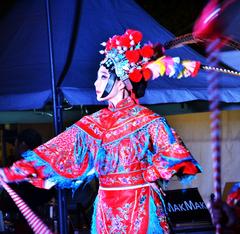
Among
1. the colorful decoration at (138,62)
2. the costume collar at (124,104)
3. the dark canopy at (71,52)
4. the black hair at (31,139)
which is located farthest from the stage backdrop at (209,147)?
the costume collar at (124,104)

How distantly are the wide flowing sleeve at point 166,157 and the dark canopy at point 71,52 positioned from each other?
738 millimetres

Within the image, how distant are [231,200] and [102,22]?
2.20 meters

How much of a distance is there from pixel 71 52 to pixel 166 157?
1.40m

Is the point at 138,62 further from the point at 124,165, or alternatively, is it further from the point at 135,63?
the point at 124,165

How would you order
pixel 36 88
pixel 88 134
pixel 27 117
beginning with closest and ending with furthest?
pixel 88 134
pixel 36 88
pixel 27 117

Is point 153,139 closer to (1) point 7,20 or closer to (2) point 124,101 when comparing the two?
(2) point 124,101

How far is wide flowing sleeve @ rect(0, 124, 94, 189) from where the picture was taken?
9.04 feet

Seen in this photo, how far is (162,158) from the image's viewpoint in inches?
101

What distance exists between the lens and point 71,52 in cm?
360

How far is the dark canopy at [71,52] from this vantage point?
10.9ft

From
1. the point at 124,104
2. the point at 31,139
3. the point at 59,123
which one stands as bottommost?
the point at 31,139

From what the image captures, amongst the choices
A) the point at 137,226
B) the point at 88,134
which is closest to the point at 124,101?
the point at 88,134

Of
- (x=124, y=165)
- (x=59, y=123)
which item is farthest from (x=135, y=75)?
(x=59, y=123)

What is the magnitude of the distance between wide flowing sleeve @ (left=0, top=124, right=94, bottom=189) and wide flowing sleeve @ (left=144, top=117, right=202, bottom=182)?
1.28ft
